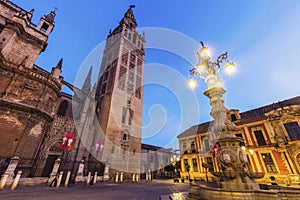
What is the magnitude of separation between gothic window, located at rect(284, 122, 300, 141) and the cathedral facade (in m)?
21.0

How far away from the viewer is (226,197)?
3.96 meters

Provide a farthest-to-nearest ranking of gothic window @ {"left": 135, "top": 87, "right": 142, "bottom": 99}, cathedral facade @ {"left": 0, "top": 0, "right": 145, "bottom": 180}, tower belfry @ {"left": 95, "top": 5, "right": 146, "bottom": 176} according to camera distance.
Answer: gothic window @ {"left": 135, "top": 87, "right": 142, "bottom": 99} < tower belfry @ {"left": 95, "top": 5, "right": 146, "bottom": 176} < cathedral facade @ {"left": 0, "top": 0, "right": 145, "bottom": 180}

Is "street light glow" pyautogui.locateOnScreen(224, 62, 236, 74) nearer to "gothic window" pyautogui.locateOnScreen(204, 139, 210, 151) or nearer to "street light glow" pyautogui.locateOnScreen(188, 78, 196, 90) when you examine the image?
"street light glow" pyautogui.locateOnScreen(188, 78, 196, 90)

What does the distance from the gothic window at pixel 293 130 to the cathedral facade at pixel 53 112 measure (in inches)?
826

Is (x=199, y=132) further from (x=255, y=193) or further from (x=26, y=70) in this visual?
(x=26, y=70)

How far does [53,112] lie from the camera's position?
16562mm

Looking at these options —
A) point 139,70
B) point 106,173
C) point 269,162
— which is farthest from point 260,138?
point 139,70

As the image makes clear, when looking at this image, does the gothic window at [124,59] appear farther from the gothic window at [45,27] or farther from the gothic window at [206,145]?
the gothic window at [206,145]

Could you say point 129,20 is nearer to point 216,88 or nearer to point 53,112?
point 53,112

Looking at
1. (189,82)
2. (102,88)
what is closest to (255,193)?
(189,82)

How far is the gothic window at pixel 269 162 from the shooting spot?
635 inches

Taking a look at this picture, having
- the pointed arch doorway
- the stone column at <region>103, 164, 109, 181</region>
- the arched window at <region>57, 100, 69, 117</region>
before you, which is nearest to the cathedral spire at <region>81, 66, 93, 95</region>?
the arched window at <region>57, 100, 69, 117</region>

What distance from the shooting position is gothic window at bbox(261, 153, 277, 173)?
53.0 feet

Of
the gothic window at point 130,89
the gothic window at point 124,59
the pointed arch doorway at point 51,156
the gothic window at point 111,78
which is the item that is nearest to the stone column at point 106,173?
the pointed arch doorway at point 51,156
